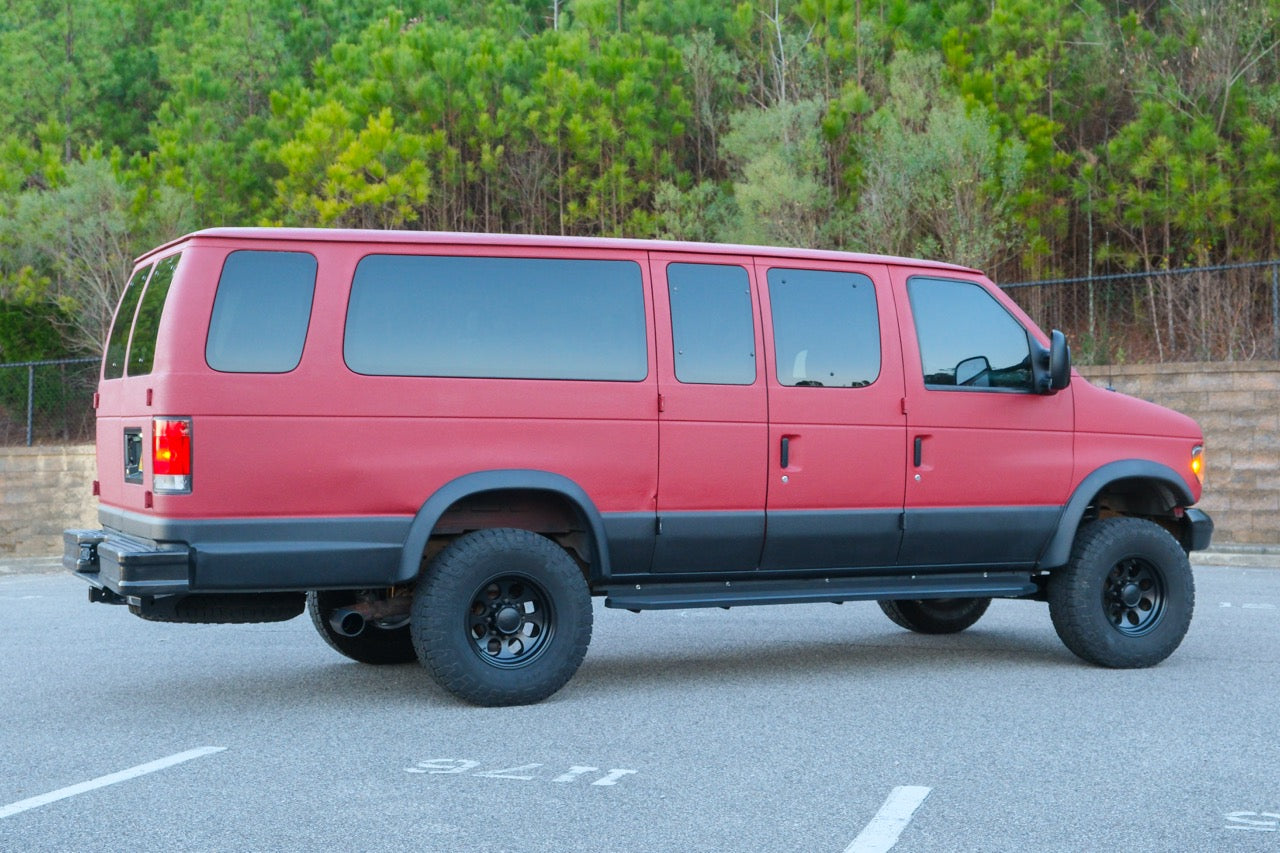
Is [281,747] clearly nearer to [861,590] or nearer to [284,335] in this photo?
[284,335]

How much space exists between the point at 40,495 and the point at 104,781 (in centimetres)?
1590

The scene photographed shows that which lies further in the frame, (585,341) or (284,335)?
(585,341)

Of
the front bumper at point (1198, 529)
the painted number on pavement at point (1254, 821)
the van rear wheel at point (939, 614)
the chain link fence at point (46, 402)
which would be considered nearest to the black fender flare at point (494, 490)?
the van rear wheel at point (939, 614)

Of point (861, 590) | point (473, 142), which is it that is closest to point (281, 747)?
point (861, 590)

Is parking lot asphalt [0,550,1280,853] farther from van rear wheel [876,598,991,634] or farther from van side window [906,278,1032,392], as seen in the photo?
van side window [906,278,1032,392]

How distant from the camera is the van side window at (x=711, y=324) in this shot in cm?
750

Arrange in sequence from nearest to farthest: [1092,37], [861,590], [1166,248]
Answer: [861,590]
[1166,248]
[1092,37]

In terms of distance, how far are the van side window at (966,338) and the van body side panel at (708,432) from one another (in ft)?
3.44

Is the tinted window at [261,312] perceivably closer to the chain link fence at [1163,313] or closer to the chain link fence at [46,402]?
the chain link fence at [1163,313]

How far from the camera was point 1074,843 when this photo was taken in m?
4.67

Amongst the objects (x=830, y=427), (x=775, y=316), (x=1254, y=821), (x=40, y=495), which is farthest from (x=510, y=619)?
(x=40, y=495)

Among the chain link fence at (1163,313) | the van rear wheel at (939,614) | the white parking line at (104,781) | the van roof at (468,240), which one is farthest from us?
the chain link fence at (1163,313)

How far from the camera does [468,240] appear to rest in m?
7.20

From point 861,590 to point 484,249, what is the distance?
2598 mm
